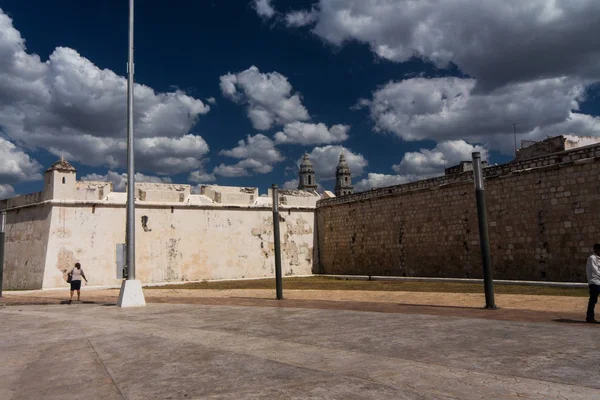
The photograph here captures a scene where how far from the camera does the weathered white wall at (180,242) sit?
21141mm

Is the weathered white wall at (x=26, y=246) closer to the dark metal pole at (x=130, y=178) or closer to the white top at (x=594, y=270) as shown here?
the dark metal pole at (x=130, y=178)

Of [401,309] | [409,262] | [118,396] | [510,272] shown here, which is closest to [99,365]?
[118,396]

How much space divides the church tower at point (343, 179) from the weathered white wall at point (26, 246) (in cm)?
Answer: 6924

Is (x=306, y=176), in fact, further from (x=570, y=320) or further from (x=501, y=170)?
(x=570, y=320)

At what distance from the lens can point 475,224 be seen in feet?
60.6

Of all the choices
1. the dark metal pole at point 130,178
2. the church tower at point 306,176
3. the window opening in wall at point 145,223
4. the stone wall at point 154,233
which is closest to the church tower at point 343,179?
the church tower at point 306,176

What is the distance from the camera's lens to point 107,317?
33.5ft

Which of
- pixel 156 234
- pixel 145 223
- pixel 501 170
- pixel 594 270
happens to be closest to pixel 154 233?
pixel 156 234

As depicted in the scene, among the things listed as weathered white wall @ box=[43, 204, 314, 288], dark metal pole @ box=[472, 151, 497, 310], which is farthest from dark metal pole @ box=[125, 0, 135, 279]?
weathered white wall @ box=[43, 204, 314, 288]

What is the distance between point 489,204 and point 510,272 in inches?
104

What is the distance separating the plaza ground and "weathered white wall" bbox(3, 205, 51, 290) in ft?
40.9

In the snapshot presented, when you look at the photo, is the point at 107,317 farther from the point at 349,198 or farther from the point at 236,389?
the point at 349,198

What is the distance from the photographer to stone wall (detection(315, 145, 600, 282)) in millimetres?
14734

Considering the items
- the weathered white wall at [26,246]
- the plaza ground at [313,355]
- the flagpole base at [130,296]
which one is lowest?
the plaza ground at [313,355]
